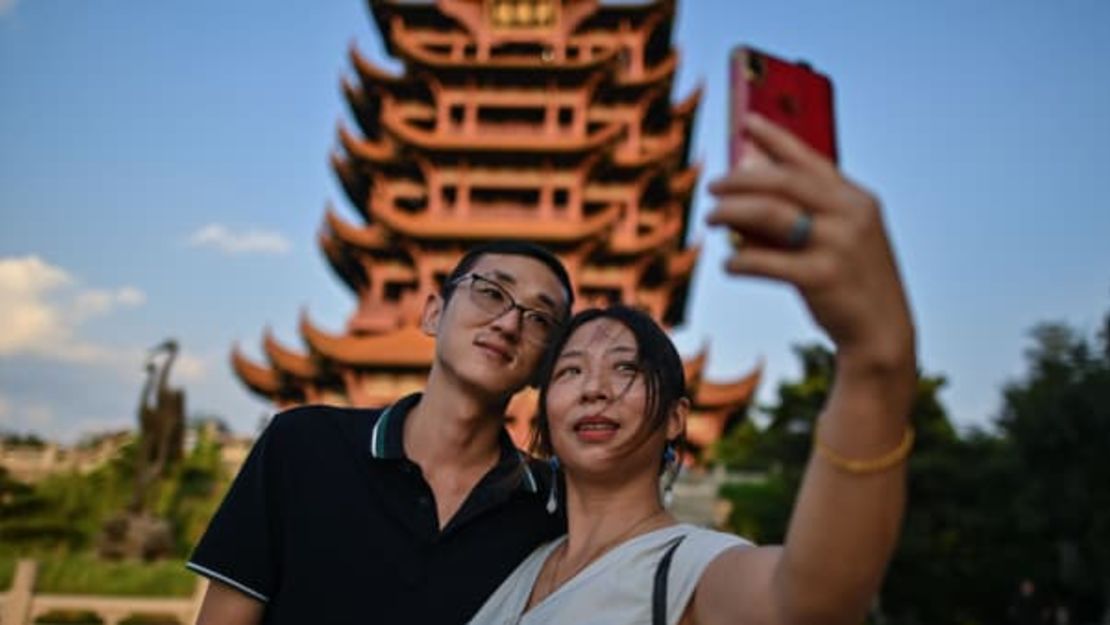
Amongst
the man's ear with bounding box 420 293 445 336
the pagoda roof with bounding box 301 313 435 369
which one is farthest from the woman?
the pagoda roof with bounding box 301 313 435 369

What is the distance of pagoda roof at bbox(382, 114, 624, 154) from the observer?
17.9 m

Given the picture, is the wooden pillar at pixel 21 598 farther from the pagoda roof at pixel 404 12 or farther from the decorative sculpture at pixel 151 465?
the pagoda roof at pixel 404 12

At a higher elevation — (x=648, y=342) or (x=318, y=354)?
(x=318, y=354)

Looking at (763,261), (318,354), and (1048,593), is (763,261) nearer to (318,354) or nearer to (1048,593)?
(1048,593)

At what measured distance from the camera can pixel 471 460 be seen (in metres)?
1.98

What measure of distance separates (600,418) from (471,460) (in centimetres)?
63

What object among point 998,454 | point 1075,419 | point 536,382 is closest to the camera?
point 536,382

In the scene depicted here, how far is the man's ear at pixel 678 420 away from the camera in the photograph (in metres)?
1.55

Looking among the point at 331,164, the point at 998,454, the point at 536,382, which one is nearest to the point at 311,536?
the point at 536,382

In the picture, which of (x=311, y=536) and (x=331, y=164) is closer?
(x=311, y=536)

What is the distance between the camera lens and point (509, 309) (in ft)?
6.48

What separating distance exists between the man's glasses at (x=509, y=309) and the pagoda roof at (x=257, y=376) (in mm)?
16746

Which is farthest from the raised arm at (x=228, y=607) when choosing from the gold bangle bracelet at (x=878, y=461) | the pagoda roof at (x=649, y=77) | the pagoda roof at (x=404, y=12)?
the pagoda roof at (x=404, y=12)

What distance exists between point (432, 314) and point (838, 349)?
5.29 ft
